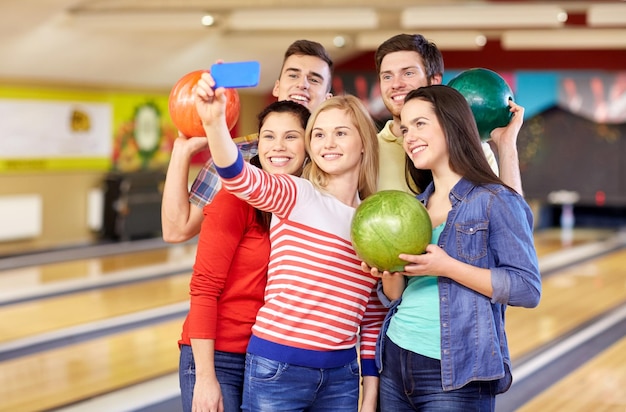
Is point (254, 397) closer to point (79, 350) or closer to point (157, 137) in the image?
point (79, 350)

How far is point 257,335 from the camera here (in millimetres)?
1704

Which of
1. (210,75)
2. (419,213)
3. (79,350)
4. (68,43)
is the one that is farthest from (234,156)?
(68,43)

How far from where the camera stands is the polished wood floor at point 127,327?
12.7 ft

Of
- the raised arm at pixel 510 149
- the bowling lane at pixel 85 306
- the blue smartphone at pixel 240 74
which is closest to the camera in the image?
the blue smartphone at pixel 240 74

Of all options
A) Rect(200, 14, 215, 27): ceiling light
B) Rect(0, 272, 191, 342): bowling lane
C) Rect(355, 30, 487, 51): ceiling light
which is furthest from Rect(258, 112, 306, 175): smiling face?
Rect(355, 30, 487, 51): ceiling light

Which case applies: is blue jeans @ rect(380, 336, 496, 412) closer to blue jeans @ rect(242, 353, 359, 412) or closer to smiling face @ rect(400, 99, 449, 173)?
blue jeans @ rect(242, 353, 359, 412)

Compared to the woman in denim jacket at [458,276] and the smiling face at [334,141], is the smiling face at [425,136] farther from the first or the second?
the smiling face at [334,141]

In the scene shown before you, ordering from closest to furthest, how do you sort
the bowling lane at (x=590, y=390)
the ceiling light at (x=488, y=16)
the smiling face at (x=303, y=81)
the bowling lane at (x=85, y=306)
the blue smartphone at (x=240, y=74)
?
the blue smartphone at (x=240, y=74), the smiling face at (x=303, y=81), the bowling lane at (x=590, y=390), the bowling lane at (x=85, y=306), the ceiling light at (x=488, y=16)

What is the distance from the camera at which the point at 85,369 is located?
4.18 meters

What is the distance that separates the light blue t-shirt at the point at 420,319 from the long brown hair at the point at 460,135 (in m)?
0.12

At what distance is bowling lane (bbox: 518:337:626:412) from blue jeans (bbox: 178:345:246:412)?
2.23 metres

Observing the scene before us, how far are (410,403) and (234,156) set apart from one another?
607 mm

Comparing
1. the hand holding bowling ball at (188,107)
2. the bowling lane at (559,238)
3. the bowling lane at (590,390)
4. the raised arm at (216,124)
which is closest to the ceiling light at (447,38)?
the bowling lane at (559,238)

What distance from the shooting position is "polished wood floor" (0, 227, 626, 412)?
388cm
